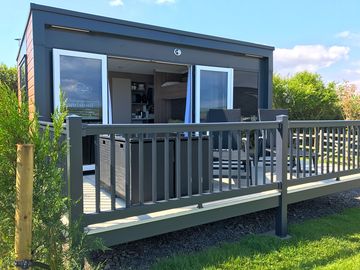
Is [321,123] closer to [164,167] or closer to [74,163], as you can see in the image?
[164,167]

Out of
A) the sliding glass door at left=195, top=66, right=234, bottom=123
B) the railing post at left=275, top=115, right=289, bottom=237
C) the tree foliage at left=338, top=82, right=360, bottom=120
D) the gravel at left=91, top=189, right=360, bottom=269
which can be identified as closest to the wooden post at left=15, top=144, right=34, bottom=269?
the gravel at left=91, top=189, right=360, bottom=269

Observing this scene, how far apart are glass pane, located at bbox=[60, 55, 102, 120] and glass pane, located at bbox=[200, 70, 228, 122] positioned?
6.65 ft

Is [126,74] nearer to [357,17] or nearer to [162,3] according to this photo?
[162,3]

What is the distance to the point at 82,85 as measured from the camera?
15.9 ft

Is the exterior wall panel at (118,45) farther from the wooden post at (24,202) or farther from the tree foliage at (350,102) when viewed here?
the tree foliage at (350,102)

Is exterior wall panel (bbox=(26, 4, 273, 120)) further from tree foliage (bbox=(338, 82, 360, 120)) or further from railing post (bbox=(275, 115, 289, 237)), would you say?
tree foliage (bbox=(338, 82, 360, 120))

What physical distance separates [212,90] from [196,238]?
3.48 meters

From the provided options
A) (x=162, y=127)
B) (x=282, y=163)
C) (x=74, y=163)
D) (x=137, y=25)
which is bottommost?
(x=282, y=163)

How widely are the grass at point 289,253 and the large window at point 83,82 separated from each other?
2.81m

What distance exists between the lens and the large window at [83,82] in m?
4.63

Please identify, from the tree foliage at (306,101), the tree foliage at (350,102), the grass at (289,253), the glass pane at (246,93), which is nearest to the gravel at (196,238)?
the grass at (289,253)

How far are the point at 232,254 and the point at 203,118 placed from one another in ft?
11.7

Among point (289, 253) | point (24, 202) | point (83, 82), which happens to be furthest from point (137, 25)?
point (24, 202)

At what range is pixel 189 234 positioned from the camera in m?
3.58
